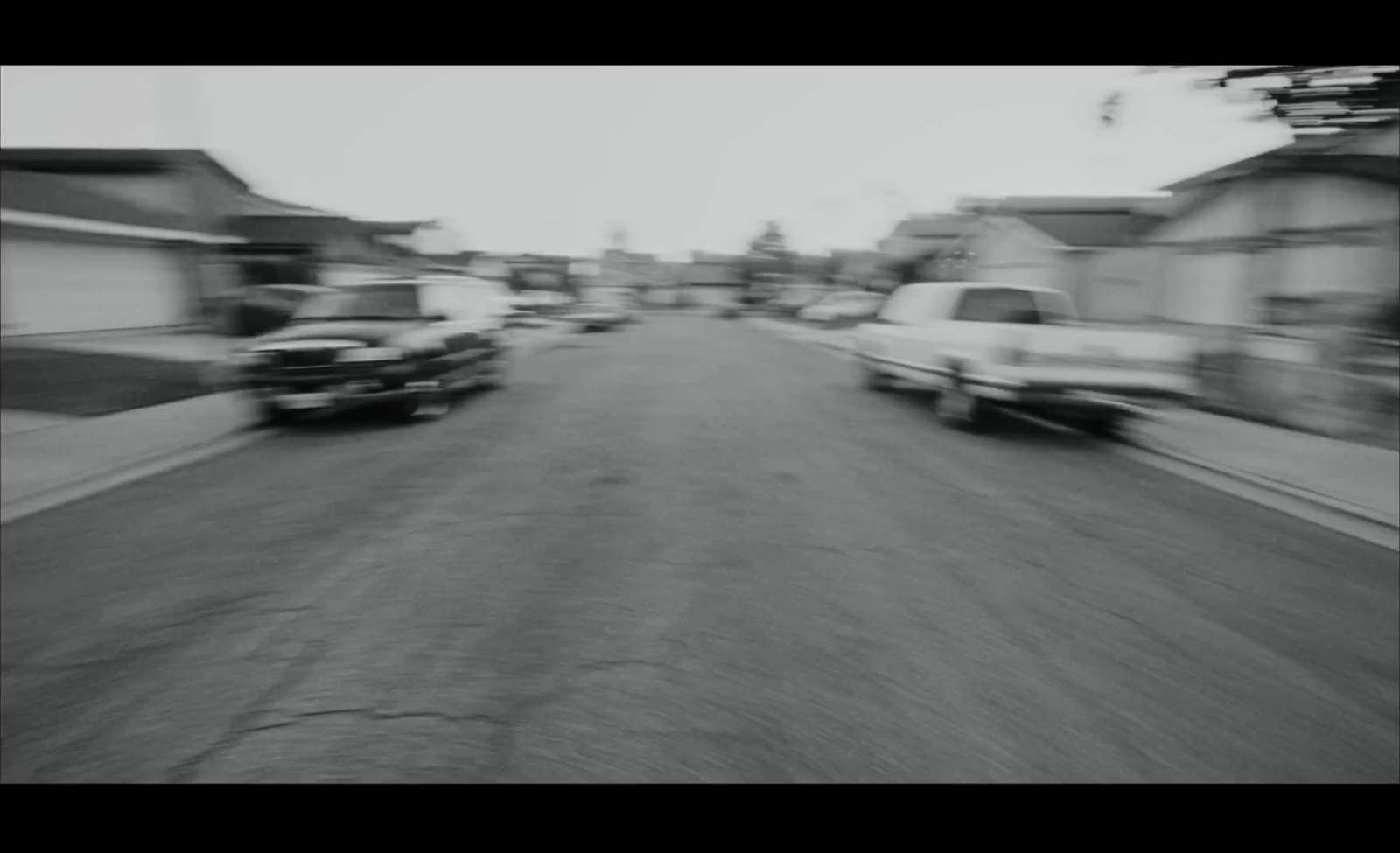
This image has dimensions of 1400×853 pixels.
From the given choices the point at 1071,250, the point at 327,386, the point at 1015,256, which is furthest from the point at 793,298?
the point at 327,386

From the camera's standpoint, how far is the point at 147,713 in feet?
10.5

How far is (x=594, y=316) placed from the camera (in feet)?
107

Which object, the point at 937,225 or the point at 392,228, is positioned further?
the point at 937,225

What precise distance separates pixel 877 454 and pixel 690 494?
2585mm

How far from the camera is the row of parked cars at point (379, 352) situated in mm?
9641

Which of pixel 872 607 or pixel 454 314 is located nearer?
pixel 872 607

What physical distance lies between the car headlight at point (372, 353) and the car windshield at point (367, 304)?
96cm

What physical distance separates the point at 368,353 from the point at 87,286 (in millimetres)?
13937

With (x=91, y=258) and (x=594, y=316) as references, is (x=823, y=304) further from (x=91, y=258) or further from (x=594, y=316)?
(x=91, y=258)

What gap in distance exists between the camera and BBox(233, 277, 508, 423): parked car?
9.63 meters

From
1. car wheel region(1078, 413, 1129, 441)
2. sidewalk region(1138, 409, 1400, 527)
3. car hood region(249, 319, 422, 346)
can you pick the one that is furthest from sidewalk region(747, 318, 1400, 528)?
car hood region(249, 319, 422, 346)
